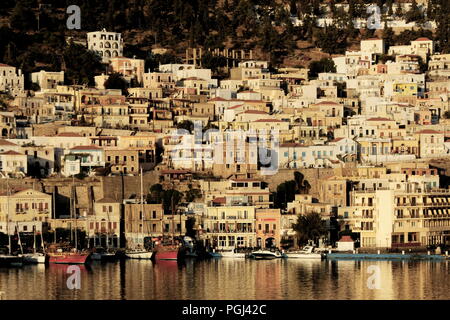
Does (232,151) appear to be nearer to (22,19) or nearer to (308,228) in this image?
(308,228)

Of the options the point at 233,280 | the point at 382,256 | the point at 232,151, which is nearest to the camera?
the point at 233,280

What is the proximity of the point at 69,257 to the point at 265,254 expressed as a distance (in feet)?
26.3

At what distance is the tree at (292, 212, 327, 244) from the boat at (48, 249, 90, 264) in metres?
8.98

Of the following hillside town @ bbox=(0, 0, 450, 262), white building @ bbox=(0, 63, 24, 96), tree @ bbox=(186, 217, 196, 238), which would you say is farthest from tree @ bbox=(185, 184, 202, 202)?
white building @ bbox=(0, 63, 24, 96)

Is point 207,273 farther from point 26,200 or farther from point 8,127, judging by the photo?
point 8,127

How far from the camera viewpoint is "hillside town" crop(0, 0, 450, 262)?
188ft

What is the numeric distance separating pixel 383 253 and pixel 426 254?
1.74 metres

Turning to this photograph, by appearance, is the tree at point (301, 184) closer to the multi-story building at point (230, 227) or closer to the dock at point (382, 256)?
the multi-story building at point (230, 227)

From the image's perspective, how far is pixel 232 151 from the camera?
6456 cm

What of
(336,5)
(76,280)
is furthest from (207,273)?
(336,5)

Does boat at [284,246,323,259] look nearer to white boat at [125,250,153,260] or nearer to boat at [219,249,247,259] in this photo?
boat at [219,249,247,259]

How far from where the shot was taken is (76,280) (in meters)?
45.9

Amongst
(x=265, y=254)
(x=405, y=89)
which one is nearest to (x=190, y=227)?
(x=265, y=254)

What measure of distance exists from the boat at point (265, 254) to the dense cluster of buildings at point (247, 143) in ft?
6.81
